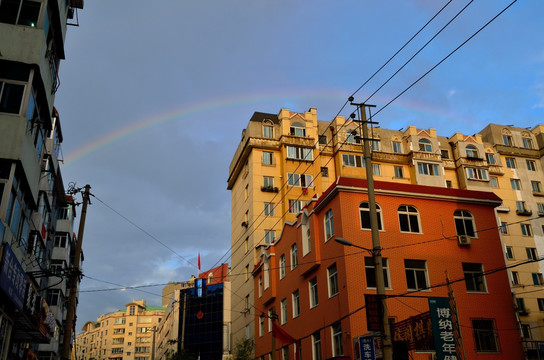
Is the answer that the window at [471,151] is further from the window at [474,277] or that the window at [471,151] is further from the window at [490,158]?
the window at [474,277]

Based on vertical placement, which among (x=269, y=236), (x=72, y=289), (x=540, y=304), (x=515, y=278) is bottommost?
(x=72, y=289)

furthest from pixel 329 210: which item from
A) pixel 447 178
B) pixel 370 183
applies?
pixel 447 178

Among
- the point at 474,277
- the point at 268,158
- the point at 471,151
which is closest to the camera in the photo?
the point at 474,277

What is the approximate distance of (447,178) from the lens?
62500 millimetres

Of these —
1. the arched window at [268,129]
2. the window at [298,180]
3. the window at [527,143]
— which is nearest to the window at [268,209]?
the window at [298,180]

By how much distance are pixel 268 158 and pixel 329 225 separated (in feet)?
88.2

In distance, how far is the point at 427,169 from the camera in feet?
202

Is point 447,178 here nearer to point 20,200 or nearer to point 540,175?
point 540,175

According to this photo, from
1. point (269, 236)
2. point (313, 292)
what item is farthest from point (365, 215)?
point (269, 236)

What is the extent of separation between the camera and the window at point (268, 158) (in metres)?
58.7

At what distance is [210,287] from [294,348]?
2108 inches

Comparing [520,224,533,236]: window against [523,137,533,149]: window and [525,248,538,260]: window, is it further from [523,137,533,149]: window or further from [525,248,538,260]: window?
[523,137,533,149]: window

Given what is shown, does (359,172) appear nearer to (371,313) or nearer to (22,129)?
(371,313)

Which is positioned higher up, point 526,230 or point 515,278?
point 526,230
